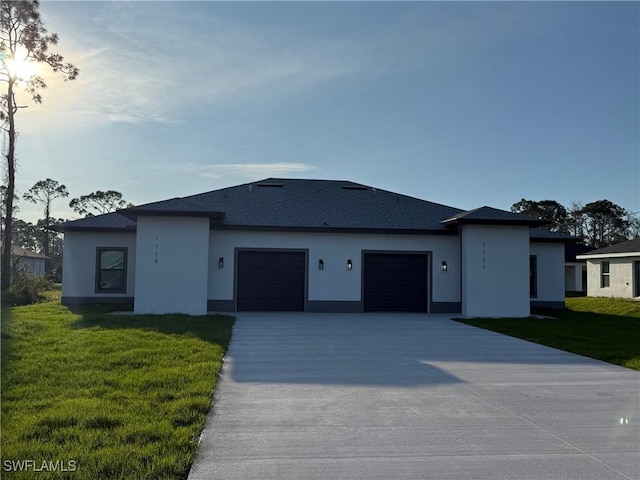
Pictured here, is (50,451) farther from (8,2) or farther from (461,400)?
(8,2)

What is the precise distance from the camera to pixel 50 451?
12.6 ft

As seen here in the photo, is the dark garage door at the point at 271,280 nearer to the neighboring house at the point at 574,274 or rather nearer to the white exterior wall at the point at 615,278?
the white exterior wall at the point at 615,278

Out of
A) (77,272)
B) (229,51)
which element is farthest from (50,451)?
(77,272)

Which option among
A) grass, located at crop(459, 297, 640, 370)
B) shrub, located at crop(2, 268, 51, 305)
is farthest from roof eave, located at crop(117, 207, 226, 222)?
grass, located at crop(459, 297, 640, 370)

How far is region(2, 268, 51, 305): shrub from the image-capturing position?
18266 mm

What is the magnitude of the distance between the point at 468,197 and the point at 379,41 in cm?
1699

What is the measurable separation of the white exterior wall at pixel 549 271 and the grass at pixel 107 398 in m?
13.6

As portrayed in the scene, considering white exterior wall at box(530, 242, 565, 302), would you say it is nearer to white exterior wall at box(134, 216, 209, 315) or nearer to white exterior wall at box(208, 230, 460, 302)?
white exterior wall at box(208, 230, 460, 302)

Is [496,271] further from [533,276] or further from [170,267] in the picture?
[170,267]

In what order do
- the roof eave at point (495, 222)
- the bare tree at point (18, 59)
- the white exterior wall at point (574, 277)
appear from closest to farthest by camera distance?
the roof eave at point (495, 222) → the bare tree at point (18, 59) → the white exterior wall at point (574, 277)

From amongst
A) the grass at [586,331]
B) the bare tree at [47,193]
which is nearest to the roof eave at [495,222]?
the grass at [586,331]

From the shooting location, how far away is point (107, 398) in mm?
5285

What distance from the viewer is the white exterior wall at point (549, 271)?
18844 millimetres

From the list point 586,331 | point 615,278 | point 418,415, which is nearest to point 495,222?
point 586,331
